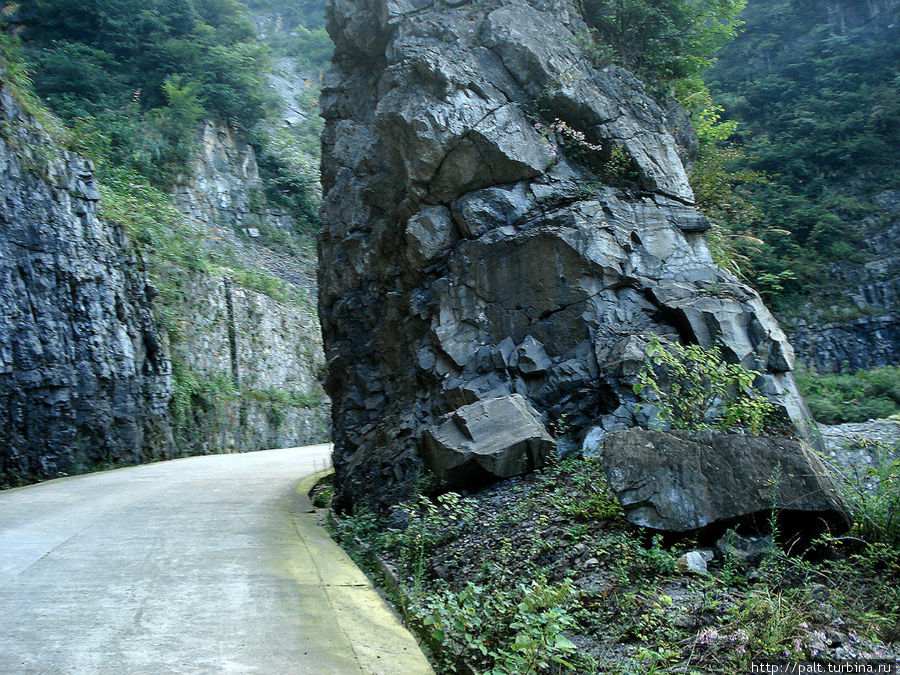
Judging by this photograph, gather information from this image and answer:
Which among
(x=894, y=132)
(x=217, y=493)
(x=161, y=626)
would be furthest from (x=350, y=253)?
(x=894, y=132)

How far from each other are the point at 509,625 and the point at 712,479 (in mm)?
2051

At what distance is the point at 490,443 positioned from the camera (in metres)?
Result: 6.63

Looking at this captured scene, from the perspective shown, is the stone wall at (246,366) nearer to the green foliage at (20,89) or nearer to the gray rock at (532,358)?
the green foliage at (20,89)

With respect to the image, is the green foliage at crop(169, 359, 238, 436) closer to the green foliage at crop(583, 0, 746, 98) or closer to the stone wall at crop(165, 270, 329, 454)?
the stone wall at crop(165, 270, 329, 454)

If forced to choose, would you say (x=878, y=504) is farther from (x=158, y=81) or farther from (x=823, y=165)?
(x=158, y=81)

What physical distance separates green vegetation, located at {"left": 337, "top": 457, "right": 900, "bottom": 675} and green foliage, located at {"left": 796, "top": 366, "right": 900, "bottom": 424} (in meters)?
6.30

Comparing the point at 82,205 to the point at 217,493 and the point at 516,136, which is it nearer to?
the point at 217,493

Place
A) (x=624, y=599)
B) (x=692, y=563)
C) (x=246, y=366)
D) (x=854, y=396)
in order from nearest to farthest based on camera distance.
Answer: (x=624, y=599) < (x=692, y=563) < (x=854, y=396) < (x=246, y=366)

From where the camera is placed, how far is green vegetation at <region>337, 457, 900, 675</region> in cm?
327

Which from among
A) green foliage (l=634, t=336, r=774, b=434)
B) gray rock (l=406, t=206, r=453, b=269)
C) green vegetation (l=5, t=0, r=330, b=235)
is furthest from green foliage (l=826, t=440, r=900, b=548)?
green vegetation (l=5, t=0, r=330, b=235)

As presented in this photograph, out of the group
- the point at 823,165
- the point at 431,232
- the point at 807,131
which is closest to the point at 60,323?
the point at 431,232

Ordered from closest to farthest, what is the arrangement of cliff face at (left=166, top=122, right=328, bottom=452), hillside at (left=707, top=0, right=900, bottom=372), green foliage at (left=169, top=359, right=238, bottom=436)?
hillside at (left=707, top=0, right=900, bottom=372), green foliage at (left=169, top=359, right=238, bottom=436), cliff face at (left=166, top=122, right=328, bottom=452)

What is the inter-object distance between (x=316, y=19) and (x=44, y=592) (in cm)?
5583

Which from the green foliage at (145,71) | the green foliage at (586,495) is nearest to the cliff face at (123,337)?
the green foliage at (145,71)
